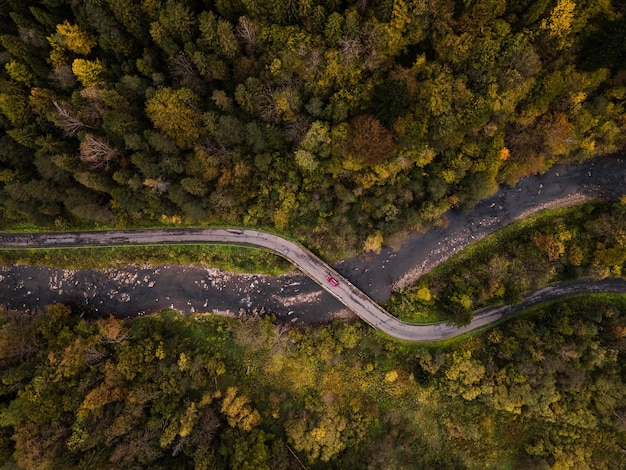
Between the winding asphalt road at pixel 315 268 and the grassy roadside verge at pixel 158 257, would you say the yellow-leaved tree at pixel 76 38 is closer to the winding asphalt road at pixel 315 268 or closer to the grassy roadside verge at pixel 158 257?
the winding asphalt road at pixel 315 268

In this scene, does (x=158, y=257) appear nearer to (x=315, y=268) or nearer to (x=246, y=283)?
(x=246, y=283)

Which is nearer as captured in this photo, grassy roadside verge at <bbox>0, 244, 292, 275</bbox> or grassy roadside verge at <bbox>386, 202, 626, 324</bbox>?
grassy roadside verge at <bbox>386, 202, 626, 324</bbox>

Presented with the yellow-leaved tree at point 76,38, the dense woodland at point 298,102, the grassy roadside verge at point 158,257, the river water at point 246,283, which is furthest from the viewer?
the river water at point 246,283

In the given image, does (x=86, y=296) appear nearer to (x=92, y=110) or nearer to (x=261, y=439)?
(x=92, y=110)

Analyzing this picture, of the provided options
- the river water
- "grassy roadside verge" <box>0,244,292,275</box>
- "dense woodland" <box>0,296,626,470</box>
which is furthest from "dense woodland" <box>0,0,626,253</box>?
"dense woodland" <box>0,296,626,470</box>

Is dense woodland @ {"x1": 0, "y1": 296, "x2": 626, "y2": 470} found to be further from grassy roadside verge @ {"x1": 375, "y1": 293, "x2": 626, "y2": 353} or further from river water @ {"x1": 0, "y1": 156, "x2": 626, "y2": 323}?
river water @ {"x1": 0, "y1": 156, "x2": 626, "y2": 323}

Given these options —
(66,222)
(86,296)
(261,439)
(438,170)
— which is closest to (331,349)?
(261,439)

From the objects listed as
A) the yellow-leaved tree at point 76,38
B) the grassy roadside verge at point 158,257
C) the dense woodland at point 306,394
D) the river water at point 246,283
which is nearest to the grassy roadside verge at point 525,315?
the dense woodland at point 306,394
